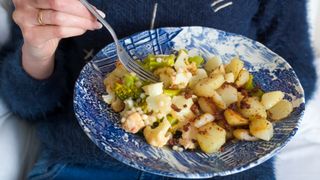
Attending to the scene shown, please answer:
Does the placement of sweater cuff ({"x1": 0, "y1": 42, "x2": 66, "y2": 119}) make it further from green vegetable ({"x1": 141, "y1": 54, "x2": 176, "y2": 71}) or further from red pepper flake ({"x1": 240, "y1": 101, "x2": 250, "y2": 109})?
red pepper flake ({"x1": 240, "y1": 101, "x2": 250, "y2": 109})

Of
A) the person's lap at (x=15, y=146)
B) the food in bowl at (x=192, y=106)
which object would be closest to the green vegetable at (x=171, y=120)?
the food in bowl at (x=192, y=106)

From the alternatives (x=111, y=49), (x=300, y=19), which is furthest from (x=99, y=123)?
Result: (x=300, y=19)

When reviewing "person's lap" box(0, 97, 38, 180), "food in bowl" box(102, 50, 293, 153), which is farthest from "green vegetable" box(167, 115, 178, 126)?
"person's lap" box(0, 97, 38, 180)

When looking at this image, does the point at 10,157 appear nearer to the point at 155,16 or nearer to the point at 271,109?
the point at 155,16

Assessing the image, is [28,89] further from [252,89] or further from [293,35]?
[293,35]

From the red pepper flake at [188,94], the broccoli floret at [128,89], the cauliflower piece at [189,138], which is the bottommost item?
the cauliflower piece at [189,138]

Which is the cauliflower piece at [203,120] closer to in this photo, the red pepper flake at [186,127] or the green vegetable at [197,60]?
the red pepper flake at [186,127]

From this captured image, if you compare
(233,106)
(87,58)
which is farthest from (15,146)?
(233,106)
